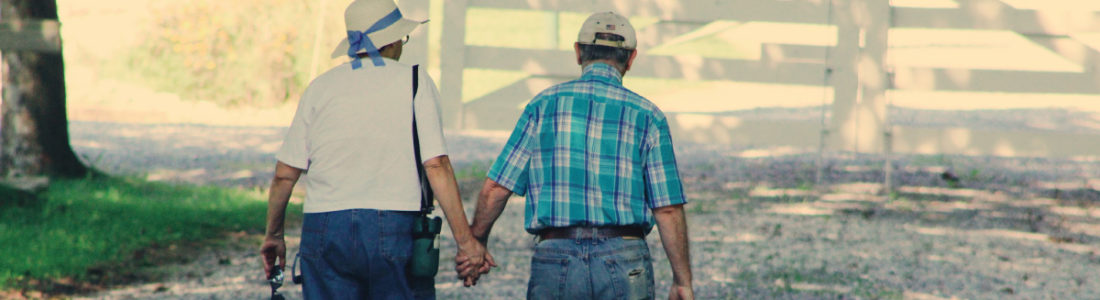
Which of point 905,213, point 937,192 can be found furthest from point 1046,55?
point 905,213

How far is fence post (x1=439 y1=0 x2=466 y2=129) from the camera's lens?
41.4 feet

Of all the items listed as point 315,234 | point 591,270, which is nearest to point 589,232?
point 591,270

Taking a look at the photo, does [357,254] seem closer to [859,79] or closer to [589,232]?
[589,232]

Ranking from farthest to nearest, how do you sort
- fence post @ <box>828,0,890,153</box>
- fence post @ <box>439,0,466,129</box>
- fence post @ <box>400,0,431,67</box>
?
fence post @ <box>439,0,466,129</box> < fence post @ <box>400,0,431,67</box> < fence post @ <box>828,0,890,153</box>

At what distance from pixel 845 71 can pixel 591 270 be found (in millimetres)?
9339

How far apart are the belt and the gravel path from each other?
3358mm

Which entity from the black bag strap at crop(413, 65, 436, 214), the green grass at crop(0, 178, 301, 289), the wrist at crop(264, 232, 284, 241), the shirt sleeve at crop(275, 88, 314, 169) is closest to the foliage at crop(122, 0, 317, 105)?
the green grass at crop(0, 178, 301, 289)

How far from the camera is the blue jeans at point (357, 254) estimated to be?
3.56m

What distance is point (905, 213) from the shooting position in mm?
10828

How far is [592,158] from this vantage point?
3572 millimetres

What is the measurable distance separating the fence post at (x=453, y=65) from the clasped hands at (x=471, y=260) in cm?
894

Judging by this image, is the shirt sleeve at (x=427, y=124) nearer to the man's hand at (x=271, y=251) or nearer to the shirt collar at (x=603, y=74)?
the shirt collar at (x=603, y=74)

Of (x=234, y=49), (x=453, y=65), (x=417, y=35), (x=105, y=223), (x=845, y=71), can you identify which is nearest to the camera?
(x=105, y=223)

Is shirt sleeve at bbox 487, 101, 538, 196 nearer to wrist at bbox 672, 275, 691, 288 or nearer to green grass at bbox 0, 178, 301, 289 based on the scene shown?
wrist at bbox 672, 275, 691, 288
